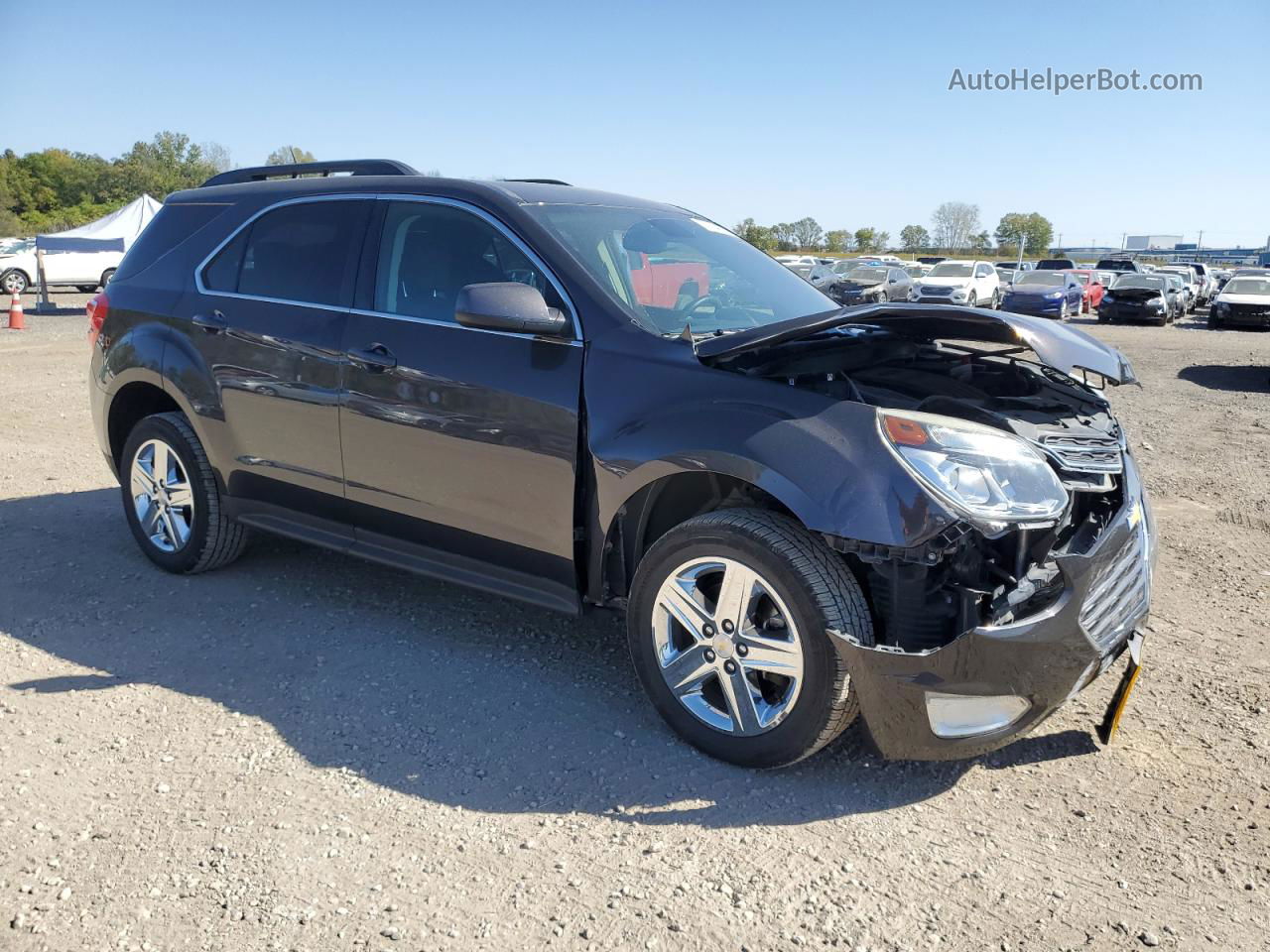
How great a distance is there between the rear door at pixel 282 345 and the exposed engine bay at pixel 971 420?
1879 mm

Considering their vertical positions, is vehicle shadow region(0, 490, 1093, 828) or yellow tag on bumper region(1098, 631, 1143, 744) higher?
yellow tag on bumper region(1098, 631, 1143, 744)

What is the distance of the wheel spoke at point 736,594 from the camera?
123 inches

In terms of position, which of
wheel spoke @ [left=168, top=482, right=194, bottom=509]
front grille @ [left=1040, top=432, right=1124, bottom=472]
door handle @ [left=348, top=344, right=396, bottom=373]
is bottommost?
wheel spoke @ [left=168, top=482, right=194, bottom=509]

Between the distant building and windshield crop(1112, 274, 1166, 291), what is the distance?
102 meters

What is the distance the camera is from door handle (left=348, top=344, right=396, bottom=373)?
13.0ft

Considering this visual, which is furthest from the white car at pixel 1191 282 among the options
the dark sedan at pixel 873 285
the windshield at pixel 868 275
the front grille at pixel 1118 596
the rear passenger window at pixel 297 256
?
the rear passenger window at pixel 297 256

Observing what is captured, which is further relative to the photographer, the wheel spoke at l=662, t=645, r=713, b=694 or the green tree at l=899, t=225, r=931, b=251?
the green tree at l=899, t=225, r=931, b=251

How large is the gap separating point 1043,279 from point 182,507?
30.6 meters

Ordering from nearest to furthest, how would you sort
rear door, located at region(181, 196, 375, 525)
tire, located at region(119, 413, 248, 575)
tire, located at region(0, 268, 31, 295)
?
rear door, located at region(181, 196, 375, 525), tire, located at region(119, 413, 248, 575), tire, located at region(0, 268, 31, 295)

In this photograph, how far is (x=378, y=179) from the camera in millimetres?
4344

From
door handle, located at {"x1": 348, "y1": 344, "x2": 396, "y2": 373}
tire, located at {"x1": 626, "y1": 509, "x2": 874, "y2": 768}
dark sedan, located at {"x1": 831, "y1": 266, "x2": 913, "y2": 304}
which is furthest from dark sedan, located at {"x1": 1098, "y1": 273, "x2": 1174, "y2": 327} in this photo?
tire, located at {"x1": 626, "y1": 509, "x2": 874, "y2": 768}

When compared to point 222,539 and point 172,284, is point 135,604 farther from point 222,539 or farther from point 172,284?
point 172,284

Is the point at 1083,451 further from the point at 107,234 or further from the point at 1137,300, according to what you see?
the point at 1137,300

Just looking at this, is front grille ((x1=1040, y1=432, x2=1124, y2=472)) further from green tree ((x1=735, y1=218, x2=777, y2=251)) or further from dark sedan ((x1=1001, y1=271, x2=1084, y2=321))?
green tree ((x1=735, y1=218, x2=777, y2=251))
